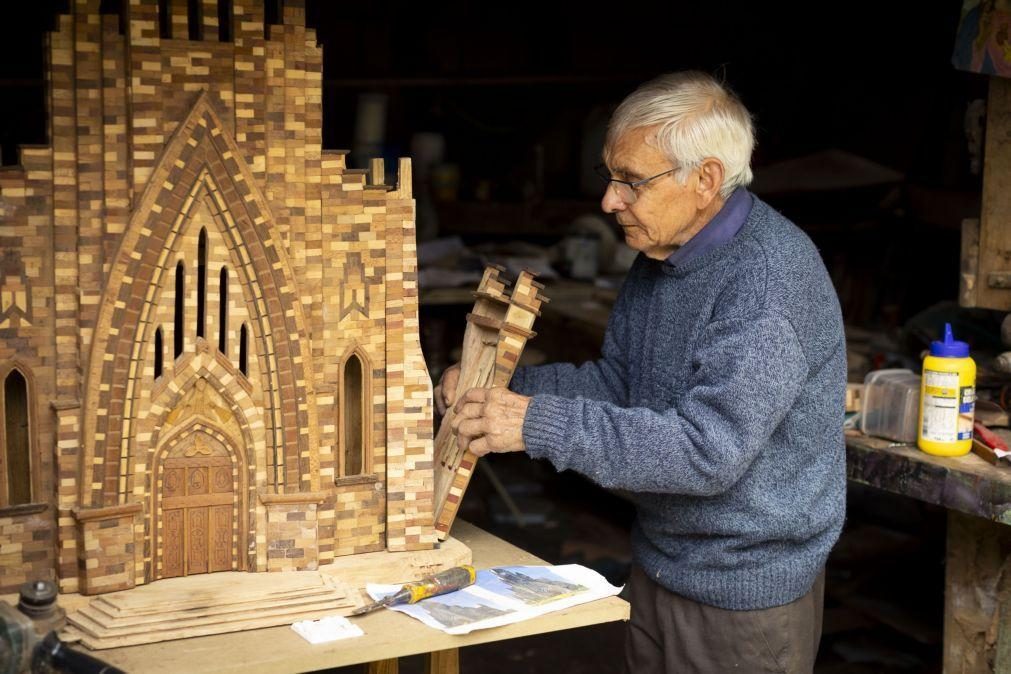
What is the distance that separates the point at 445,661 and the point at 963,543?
1719mm

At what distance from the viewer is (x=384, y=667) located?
3258mm

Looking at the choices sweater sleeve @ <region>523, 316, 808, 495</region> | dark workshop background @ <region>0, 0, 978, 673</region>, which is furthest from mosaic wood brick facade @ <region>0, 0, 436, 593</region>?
dark workshop background @ <region>0, 0, 978, 673</region>

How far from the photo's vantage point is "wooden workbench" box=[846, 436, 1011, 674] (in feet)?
11.0

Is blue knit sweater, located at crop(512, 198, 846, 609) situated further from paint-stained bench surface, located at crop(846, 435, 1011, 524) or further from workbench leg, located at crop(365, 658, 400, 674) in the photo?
workbench leg, located at crop(365, 658, 400, 674)

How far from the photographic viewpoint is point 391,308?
279cm

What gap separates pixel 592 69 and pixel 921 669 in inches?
177

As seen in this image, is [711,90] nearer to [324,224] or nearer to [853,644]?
[324,224]

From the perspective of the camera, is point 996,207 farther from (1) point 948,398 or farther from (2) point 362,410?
(2) point 362,410

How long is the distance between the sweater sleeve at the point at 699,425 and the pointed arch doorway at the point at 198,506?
67cm

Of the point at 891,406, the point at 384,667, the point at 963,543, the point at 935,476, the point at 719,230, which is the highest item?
the point at 719,230

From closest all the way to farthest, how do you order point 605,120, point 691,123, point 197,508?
point 197,508 → point 691,123 → point 605,120

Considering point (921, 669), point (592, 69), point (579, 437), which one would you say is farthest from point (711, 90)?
point (592, 69)

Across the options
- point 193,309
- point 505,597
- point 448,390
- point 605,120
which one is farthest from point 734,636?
point 605,120

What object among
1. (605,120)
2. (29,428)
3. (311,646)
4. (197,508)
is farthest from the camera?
(605,120)
